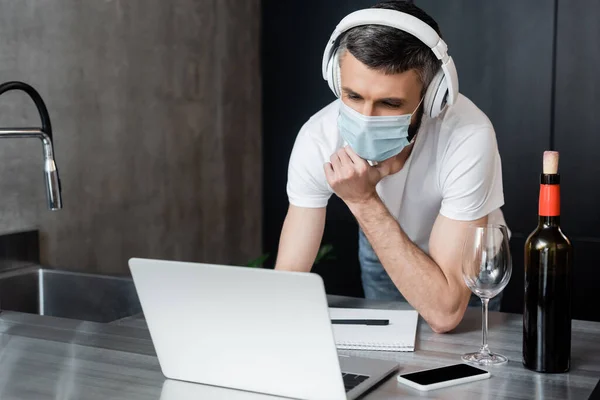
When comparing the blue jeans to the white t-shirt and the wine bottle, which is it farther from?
the wine bottle

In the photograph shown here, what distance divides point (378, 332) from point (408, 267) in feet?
0.65

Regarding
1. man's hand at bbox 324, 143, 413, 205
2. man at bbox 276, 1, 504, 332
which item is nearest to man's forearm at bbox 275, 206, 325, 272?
man at bbox 276, 1, 504, 332

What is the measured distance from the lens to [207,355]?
1183 millimetres

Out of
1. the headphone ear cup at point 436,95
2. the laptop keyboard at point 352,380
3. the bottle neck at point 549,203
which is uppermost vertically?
the headphone ear cup at point 436,95

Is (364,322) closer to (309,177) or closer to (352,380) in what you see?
(352,380)

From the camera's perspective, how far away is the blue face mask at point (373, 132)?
67.2 inches

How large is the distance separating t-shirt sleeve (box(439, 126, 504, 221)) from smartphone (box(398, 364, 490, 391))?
0.49 meters

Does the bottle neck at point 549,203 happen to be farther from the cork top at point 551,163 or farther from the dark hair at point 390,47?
the dark hair at point 390,47

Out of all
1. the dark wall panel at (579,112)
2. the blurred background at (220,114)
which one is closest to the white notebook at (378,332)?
the blurred background at (220,114)

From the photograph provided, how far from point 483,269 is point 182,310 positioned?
0.50 meters

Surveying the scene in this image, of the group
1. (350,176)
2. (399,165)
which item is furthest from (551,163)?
(399,165)

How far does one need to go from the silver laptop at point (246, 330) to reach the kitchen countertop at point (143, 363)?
3cm

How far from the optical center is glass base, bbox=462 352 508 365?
130 centimetres

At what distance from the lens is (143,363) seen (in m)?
1.31
